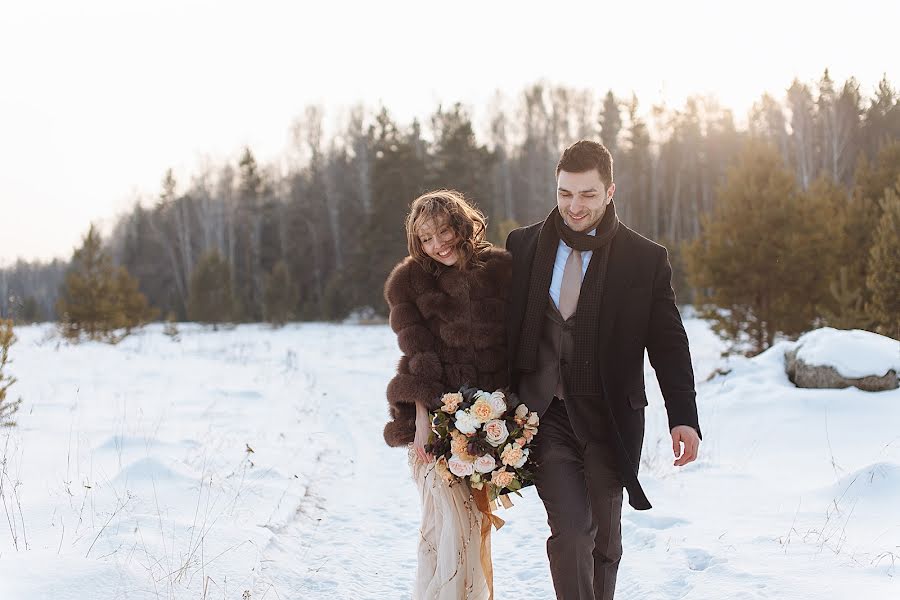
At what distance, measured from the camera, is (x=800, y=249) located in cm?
1265

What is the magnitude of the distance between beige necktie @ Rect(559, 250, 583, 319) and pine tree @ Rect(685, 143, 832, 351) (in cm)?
1121

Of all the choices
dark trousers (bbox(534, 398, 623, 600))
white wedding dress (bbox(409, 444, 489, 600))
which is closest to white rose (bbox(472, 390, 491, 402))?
dark trousers (bbox(534, 398, 623, 600))

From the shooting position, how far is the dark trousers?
2893 millimetres

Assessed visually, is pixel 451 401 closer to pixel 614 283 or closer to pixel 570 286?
pixel 570 286

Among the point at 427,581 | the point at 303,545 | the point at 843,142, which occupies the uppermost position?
the point at 843,142

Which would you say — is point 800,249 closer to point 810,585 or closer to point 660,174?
point 810,585

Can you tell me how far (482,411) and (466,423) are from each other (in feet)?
0.30

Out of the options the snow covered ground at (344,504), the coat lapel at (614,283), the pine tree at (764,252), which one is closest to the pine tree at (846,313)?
the pine tree at (764,252)

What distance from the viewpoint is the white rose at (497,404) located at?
9.53 ft

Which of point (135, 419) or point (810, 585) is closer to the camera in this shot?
point (810, 585)

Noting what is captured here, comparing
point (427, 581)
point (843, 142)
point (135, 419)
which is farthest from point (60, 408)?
point (843, 142)

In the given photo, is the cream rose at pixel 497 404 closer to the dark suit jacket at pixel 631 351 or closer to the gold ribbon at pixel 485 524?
the dark suit jacket at pixel 631 351

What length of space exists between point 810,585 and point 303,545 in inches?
132

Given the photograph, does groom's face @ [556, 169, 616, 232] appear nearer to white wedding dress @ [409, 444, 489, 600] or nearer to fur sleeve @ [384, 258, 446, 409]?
fur sleeve @ [384, 258, 446, 409]
